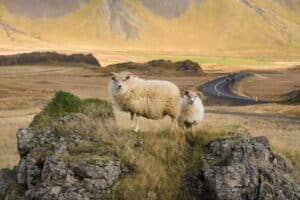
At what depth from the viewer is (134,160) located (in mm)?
11125

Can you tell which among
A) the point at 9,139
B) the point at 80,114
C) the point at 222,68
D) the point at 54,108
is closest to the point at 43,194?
the point at 80,114

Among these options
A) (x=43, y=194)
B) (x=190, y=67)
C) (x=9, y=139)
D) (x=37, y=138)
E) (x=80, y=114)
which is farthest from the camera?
(x=190, y=67)

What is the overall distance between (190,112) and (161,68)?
129829 mm

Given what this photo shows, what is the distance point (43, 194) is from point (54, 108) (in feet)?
13.3

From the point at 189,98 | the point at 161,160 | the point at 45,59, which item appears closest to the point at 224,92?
the point at 189,98

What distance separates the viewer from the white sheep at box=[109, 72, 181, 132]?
1399 centimetres

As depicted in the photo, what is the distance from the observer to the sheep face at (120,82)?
13797 millimetres

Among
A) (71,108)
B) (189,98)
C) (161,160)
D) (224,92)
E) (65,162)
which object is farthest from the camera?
(224,92)

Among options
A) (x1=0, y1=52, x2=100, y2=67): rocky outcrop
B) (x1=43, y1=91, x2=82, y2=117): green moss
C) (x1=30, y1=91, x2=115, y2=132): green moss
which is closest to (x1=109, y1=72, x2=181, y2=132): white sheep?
(x1=30, y1=91, x2=115, y2=132): green moss

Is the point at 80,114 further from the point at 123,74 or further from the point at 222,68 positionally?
the point at 222,68

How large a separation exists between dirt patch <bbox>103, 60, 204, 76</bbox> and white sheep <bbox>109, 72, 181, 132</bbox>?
114 metres

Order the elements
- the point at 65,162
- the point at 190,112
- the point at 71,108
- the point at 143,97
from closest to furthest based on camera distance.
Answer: the point at 65,162
the point at 143,97
the point at 71,108
the point at 190,112

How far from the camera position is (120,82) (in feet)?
45.2

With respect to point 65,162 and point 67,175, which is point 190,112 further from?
point 67,175
